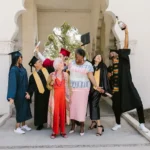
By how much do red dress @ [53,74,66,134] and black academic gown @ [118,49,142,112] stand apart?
1.13m

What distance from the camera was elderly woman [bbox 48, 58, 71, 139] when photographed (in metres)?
5.14

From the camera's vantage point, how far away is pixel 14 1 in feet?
22.9

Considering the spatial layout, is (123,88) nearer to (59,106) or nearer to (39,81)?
(59,106)

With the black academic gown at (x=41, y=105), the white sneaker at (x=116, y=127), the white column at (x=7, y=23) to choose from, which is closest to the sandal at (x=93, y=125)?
the white sneaker at (x=116, y=127)

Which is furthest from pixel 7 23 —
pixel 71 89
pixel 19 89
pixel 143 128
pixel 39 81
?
pixel 143 128

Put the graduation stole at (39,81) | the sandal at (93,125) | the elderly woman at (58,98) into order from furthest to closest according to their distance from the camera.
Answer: the sandal at (93,125)
the graduation stole at (39,81)
the elderly woman at (58,98)

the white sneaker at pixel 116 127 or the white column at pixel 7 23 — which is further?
the white column at pixel 7 23

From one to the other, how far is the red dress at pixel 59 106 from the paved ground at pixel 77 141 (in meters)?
0.23

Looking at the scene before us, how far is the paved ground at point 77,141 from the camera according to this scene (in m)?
4.65

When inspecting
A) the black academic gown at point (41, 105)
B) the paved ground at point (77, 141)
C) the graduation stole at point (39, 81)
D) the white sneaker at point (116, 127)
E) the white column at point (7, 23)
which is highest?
the white column at point (7, 23)

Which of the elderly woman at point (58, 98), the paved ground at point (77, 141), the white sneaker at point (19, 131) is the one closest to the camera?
the paved ground at point (77, 141)

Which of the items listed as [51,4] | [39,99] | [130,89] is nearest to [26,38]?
[51,4]

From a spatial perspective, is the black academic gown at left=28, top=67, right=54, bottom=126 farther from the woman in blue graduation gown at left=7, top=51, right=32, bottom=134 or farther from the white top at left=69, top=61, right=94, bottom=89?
the white top at left=69, top=61, right=94, bottom=89

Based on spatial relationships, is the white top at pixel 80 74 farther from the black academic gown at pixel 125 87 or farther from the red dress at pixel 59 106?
the black academic gown at pixel 125 87
